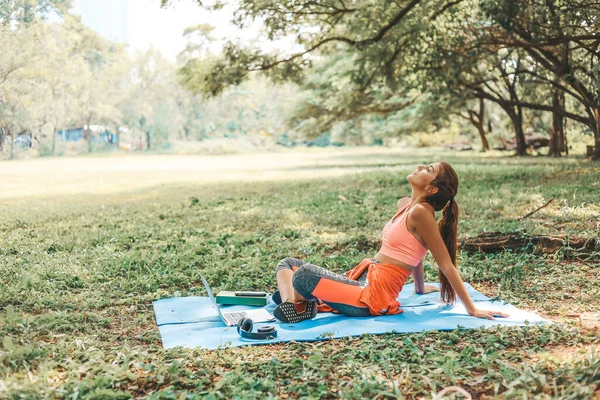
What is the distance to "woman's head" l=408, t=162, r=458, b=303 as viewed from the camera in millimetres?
4051

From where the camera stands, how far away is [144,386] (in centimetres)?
284

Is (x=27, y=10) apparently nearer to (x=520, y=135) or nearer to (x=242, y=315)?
(x=242, y=315)

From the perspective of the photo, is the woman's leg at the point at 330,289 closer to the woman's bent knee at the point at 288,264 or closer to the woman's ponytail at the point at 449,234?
the woman's bent knee at the point at 288,264

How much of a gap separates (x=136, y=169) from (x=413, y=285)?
48.3 feet

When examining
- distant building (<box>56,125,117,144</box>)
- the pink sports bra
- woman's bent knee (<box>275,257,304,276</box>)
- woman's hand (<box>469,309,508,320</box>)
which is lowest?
woman's hand (<box>469,309,508,320</box>)

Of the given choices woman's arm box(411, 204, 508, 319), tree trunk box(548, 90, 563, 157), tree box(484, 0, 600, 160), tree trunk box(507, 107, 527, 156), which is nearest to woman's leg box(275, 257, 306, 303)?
woman's arm box(411, 204, 508, 319)

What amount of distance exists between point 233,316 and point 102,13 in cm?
719

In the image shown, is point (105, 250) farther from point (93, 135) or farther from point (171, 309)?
point (93, 135)

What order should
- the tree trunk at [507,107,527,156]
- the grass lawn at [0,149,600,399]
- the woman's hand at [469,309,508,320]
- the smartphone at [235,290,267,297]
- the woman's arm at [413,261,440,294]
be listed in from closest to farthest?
the grass lawn at [0,149,600,399]
the woman's hand at [469,309,508,320]
the smartphone at [235,290,267,297]
the woman's arm at [413,261,440,294]
the tree trunk at [507,107,527,156]

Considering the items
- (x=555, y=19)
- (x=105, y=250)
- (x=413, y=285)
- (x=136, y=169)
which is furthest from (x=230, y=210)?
(x=136, y=169)

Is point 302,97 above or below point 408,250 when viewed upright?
above

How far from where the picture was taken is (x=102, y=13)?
9547 mm

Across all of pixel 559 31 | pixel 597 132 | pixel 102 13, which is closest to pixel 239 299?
pixel 102 13

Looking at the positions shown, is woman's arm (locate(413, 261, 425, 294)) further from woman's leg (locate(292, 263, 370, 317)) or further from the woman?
woman's leg (locate(292, 263, 370, 317))
